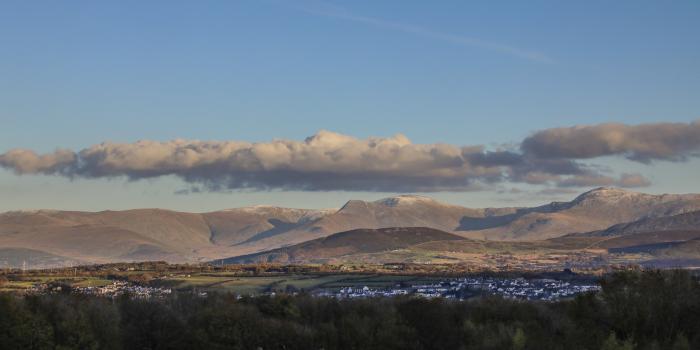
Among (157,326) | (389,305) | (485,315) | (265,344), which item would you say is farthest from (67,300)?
(485,315)

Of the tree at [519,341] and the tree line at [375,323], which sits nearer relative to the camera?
the tree at [519,341]

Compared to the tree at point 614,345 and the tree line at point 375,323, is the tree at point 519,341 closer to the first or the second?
the tree line at point 375,323

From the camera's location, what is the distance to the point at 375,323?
112688 mm

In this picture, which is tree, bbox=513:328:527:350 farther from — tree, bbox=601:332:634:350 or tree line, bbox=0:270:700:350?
tree, bbox=601:332:634:350

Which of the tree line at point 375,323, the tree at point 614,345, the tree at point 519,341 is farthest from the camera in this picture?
the tree line at point 375,323

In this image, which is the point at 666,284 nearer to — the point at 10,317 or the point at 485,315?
the point at 485,315

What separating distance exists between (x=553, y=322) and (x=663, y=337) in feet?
69.8

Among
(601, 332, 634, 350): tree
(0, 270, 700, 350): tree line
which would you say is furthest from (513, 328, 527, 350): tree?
(601, 332, 634, 350): tree

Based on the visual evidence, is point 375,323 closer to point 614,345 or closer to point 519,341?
point 519,341

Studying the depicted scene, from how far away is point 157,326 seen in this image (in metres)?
115

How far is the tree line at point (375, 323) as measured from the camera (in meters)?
97.8

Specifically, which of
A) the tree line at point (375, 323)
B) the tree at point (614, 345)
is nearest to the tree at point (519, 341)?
the tree line at point (375, 323)

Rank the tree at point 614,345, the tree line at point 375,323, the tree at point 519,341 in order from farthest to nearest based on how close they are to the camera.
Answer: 1. the tree line at point 375,323
2. the tree at point 519,341
3. the tree at point 614,345

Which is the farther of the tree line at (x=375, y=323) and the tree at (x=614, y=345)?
the tree line at (x=375, y=323)
